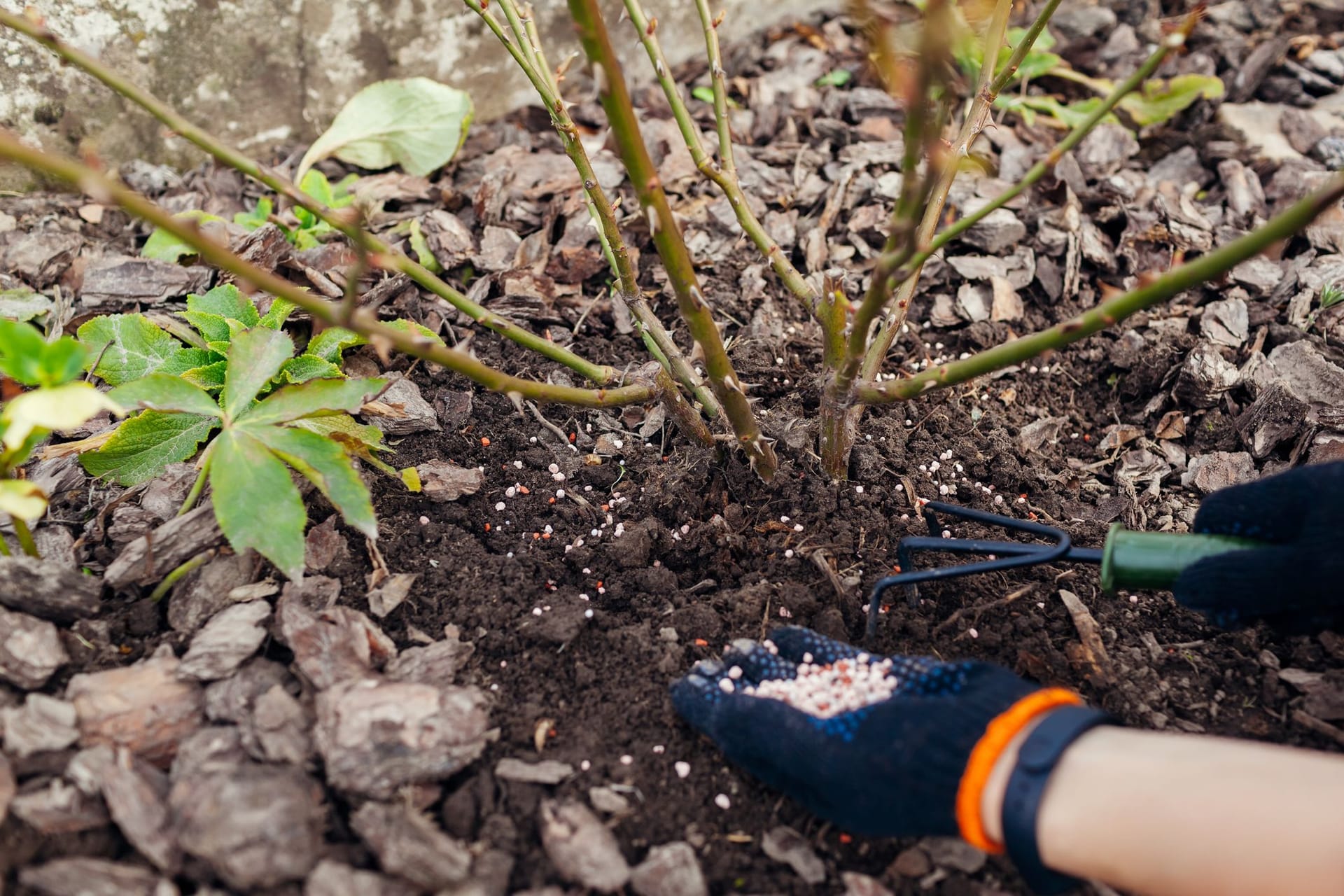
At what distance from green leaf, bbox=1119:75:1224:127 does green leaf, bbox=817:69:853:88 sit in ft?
2.58

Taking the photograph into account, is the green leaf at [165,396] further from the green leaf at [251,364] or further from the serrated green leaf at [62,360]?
the serrated green leaf at [62,360]

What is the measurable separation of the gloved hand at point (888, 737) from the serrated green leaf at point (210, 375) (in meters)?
0.99

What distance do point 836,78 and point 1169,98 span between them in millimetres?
955

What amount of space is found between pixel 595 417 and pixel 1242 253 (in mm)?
1181

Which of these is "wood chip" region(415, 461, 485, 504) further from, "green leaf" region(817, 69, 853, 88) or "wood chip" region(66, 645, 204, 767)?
"green leaf" region(817, 69, 853, 88)

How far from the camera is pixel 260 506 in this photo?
1.33 meters

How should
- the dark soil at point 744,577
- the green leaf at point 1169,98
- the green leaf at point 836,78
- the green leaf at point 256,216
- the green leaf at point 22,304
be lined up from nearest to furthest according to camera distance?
the dark soil at point 744,577 → the green leaf at point 22,304 → the green leaf at point 256,216 → the green leaf at point 1169,98 → the green leaf at point 836,78

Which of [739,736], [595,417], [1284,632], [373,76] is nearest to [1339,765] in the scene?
[1284,632]

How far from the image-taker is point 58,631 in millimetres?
1379

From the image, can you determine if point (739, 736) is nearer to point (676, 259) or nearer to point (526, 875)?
point (526, 875)

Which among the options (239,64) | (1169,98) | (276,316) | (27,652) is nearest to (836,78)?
(1169,98)

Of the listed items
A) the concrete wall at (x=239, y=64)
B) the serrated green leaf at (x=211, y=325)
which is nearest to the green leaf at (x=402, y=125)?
the concrete wall at (x=239, y=64)

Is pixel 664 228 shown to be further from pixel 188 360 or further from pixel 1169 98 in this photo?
pixel 1169 98

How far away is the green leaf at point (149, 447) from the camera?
1521 millimetres
